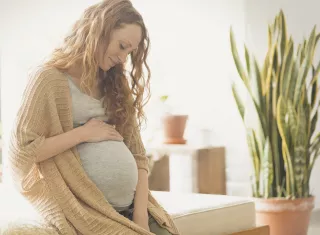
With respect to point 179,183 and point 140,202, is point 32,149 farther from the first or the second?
point 179,183

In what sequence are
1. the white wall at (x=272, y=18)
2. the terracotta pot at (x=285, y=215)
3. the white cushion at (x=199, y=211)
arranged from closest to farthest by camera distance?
the white cushion at (x=199, y=211), the terracotta pot at (x=285, y=215), the white wall at (x=272, y=18)

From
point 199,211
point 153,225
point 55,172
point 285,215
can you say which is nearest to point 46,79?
point 55,172

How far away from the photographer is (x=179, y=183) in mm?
4613

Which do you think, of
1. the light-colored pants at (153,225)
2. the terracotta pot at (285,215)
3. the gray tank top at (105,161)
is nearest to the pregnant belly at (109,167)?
the gray tank top at (105,161)

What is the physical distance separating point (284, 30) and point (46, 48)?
2100 mm

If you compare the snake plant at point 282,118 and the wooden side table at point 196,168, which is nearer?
the snake plant at point 282,118

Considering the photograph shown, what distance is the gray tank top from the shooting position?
78.4 inches

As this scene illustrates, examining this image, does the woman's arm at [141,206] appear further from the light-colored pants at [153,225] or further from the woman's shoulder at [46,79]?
the woman's shoulder at [46,79]

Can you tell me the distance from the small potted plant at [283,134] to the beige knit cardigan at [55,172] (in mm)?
1886

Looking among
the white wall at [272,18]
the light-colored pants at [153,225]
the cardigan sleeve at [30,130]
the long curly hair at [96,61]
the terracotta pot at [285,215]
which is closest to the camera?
the cardigan sleeve at [30,130]

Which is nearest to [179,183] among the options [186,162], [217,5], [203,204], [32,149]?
[186,162]

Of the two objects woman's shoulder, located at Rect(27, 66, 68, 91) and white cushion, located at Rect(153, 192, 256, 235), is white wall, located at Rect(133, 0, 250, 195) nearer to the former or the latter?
white cushion, located at Rect(153, 192, 256, 235)

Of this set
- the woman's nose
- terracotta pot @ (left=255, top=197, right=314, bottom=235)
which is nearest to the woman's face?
the woman's nose

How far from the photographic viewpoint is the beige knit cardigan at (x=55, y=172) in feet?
6.12
